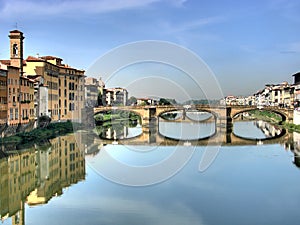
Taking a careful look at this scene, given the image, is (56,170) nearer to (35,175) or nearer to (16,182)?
(35,175)

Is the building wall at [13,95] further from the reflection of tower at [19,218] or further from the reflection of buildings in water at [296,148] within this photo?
the reflection of buildings in water at [296,148]

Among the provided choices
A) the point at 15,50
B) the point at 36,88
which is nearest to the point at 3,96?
the point at 15,50

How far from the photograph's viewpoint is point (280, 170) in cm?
1153

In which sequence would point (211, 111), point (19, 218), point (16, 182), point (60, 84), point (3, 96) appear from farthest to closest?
point (211, 111), point (60, 84), point (3, 96), point (16, 182), point (19, 218)

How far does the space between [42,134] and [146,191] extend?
10.5 meters

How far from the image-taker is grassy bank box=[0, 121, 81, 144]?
15.9 m

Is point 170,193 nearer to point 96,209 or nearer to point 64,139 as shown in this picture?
point 96,209

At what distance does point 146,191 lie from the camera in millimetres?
9000

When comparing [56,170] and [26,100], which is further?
[26,100]

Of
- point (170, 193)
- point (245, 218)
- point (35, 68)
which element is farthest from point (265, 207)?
point (35, 68)

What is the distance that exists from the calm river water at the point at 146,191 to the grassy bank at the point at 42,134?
1735mm

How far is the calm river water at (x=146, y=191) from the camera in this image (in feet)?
23.8

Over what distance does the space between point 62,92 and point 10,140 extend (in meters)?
9.45

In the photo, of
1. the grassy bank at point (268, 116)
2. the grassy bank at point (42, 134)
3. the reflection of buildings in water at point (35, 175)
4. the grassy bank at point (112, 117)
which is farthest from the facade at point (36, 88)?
the grassy bank at point (268, 116)
